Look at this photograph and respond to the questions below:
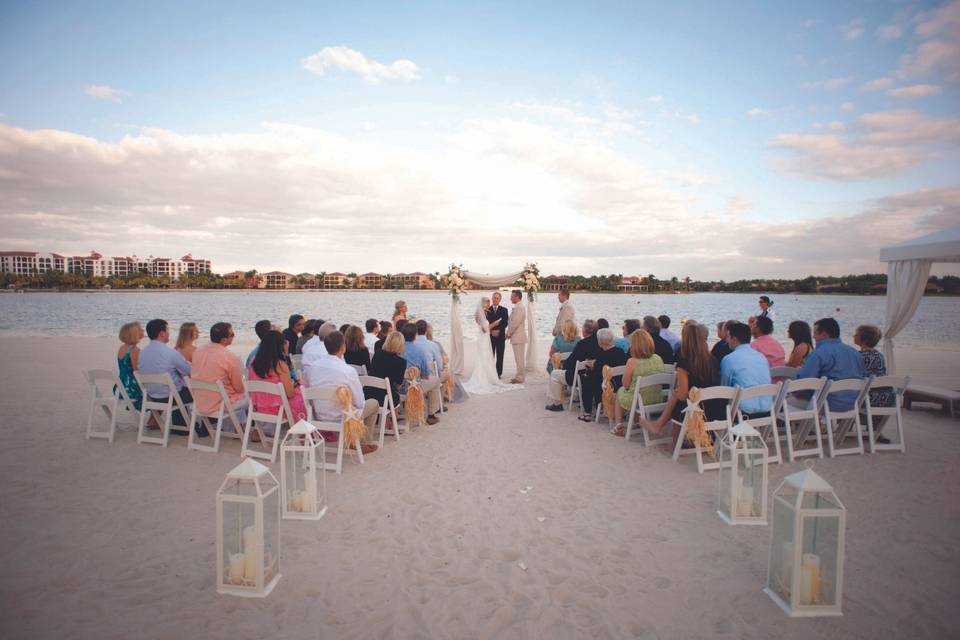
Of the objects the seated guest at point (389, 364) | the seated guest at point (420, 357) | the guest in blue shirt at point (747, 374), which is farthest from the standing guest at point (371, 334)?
the guest in blue shirt at point (747, 374)

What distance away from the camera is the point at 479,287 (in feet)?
36.6

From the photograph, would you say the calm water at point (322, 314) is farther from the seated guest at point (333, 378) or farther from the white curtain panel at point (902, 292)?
the seated guest at point (333, 378)

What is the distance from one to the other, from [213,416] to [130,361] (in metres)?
1.47

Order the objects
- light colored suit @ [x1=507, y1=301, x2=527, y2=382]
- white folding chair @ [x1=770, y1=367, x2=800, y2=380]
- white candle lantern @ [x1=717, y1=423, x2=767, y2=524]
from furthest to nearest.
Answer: light colored suit @ [x1=507, y1=301, x2=527, y2=382], white folding chair @ [x1=770, y1=367, x2=800, y2=380], white candle lantern @ [x1=717, y1=423, x2=767, y2=524]

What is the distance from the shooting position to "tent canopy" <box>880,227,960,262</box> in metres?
6.85

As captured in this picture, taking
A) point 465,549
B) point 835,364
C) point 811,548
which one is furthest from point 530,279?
point 811,548

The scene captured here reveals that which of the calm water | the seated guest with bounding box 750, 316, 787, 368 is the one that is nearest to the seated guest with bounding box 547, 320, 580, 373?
the seated guest with bounding box 750, 316, 787, 368

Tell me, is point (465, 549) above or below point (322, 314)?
above

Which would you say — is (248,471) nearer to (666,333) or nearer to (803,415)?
(803,415)

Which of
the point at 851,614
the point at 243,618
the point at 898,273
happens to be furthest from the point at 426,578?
the point at 898,273

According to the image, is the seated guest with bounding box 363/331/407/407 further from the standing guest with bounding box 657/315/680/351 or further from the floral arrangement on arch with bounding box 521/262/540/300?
the floral arrangement on arch with bounding box 521/262/540/300

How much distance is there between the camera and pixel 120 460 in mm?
5195

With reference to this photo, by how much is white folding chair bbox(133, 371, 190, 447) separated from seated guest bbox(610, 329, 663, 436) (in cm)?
537

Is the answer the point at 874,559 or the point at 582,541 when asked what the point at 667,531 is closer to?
the point at 582,541
